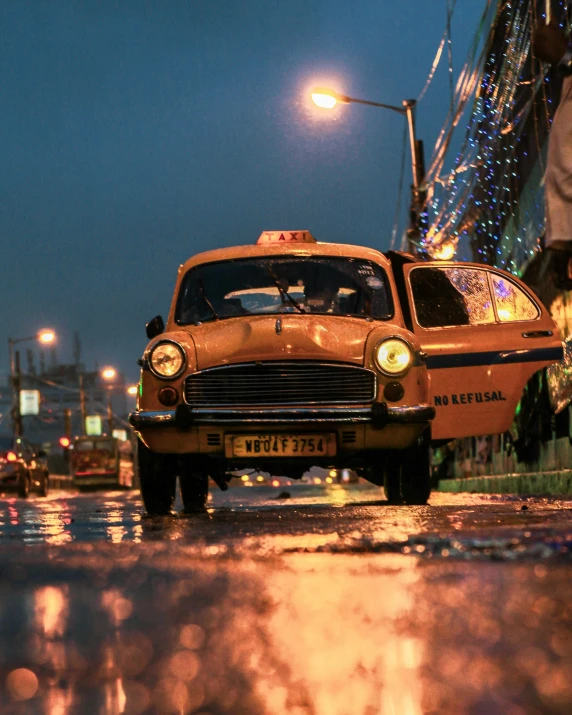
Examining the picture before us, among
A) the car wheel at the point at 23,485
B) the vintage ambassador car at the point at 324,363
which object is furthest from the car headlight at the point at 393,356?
the car wheel at the point at 23,485

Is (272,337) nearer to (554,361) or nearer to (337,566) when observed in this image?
(554,361)

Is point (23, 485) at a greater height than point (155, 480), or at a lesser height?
lesser

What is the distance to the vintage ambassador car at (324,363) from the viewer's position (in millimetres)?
8328

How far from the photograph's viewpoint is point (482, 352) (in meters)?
9.76

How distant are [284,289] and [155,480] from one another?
79.4 inches

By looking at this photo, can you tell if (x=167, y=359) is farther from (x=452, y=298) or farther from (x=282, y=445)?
(x=452, y=298)

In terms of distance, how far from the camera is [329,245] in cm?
1030

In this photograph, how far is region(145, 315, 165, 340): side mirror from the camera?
31.6 feet

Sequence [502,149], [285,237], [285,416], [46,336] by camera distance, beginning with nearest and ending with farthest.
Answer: [285,416] → [285,237] → [502,149] → [46,336]

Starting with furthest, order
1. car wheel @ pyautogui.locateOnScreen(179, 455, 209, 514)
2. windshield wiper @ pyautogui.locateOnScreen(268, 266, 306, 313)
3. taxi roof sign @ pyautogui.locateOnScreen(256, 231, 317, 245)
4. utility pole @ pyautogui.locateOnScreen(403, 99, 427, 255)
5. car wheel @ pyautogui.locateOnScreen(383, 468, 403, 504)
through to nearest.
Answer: utility pole @ pyautogui.locateOnScreen(403, 99, 427, 255) → taxi roof sign @ pyautogui.locateOnScreen(256, 231, 317, 245) → windshield wiper @ pyautogui.locateOnScreen(268, 266, 306, 313) → car wheel @ pyautogui.locateOnScreen(179, 455, 209, 514) → car wheel @ pyautogui.locateOnScreen(383, 468, 403, 504)

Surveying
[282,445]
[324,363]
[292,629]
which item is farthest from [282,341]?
[292,629]

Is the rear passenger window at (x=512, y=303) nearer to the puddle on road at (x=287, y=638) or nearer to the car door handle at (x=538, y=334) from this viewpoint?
the car door handle at (x=538, y=334)

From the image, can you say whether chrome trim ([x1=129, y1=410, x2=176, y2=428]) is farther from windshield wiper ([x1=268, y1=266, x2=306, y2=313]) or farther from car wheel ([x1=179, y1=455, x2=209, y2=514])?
windshield wiper ([x1=268, y1=266, x2=306, y2=313])

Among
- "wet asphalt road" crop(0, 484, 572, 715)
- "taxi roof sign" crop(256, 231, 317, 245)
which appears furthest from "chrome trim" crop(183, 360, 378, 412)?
"wet asphalt road" crop(0, 484, 572, 715)
